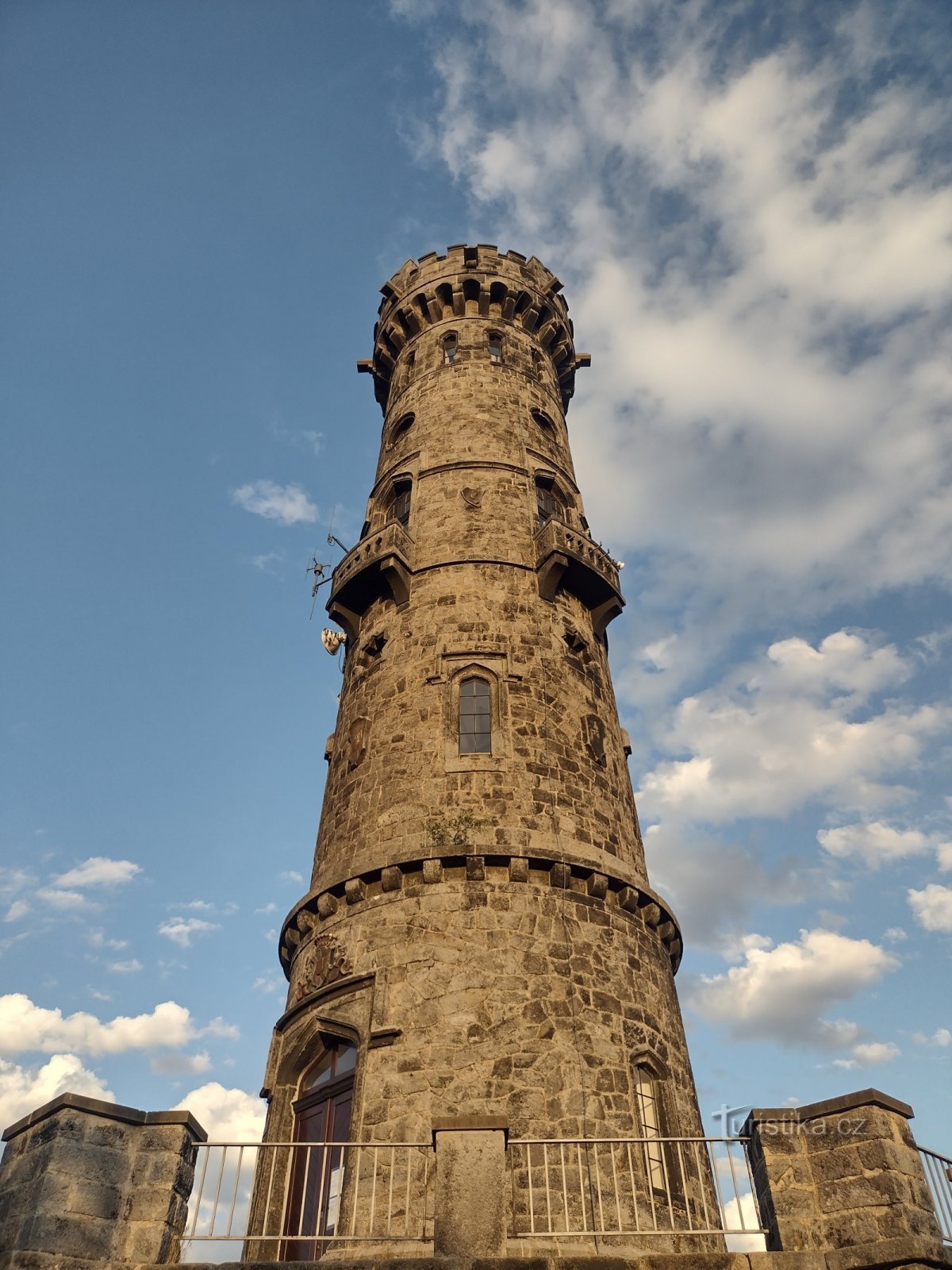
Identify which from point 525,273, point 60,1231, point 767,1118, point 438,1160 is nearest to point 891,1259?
point 767,1118

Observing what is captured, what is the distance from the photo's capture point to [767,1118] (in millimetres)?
Answer: 9391

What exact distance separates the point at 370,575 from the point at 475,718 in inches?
172

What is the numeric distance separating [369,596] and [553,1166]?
11532 millimetres

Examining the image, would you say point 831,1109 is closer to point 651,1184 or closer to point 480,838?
point 651,1184

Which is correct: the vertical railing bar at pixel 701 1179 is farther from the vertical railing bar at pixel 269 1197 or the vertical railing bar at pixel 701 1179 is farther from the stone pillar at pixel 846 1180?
the vertical railing bar at pixel 269 1197

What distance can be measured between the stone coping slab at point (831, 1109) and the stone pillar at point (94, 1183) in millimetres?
5521

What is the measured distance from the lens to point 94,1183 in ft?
29.6

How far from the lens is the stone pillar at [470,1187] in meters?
8.48

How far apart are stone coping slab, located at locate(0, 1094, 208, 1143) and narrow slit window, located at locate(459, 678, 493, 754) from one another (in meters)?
7.91

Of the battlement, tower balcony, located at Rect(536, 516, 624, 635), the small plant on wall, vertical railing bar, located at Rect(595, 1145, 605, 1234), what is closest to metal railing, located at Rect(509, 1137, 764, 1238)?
vertical railing bar, located at Rect(595, 1145, 605, 1234)

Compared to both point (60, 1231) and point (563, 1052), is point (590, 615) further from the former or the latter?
point (60, 1231)

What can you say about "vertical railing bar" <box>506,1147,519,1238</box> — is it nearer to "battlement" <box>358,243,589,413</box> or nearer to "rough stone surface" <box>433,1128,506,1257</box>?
"rough stone surface" <box>433,1128,506,1257</box>

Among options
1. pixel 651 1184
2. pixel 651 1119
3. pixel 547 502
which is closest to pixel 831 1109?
pixel 651 1184

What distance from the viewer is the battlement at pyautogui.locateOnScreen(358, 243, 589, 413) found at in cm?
2712
